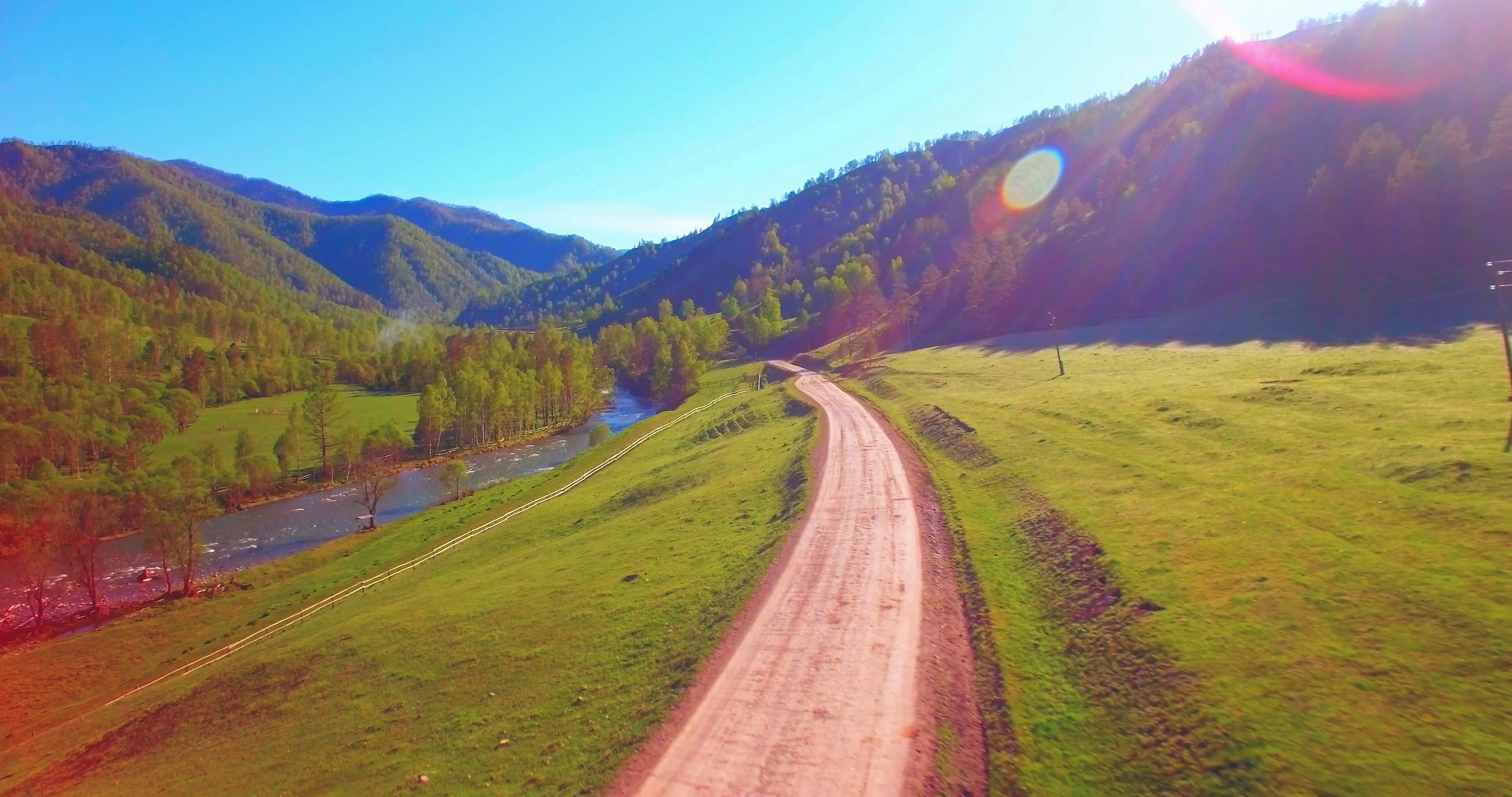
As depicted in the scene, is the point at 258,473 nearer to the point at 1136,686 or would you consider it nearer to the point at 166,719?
the point at 166,719

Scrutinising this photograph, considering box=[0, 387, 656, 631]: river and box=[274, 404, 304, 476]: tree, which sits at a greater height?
box=[274, 404, 304, 476]: tree

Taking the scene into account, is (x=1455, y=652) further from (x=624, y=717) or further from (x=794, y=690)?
(x=624, y=717)

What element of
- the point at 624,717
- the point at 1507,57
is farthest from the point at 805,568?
the point at 1507,57

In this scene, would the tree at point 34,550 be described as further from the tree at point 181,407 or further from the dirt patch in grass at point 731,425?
the tree at point 181,407

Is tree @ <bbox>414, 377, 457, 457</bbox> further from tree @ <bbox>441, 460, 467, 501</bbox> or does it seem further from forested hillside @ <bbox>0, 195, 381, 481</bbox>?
forested hillside @ <bbox>0, 195, 381, 481</bbox>

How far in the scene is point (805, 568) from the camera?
78.6 ft

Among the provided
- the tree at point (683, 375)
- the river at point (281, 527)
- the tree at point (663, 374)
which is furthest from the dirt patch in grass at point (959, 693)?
the tree at point (663, 374)

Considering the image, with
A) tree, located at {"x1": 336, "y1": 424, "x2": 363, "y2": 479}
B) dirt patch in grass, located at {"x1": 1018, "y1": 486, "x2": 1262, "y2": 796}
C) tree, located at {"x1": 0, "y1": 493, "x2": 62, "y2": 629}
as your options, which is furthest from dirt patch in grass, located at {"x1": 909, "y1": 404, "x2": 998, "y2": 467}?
tree, located at {"x1": 336, "y1": 424, "x2": 363, "y2": 479}

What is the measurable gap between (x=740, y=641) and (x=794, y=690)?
3.05 m

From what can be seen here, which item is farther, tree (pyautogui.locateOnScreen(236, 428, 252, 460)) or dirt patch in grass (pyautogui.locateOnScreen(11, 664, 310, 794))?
tree (pyautogui.locateOnScreen(236, 428, 252, 460))

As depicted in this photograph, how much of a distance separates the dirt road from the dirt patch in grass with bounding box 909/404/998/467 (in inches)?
367

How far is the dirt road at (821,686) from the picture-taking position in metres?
13.3

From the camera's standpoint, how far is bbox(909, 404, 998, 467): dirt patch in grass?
35531mm

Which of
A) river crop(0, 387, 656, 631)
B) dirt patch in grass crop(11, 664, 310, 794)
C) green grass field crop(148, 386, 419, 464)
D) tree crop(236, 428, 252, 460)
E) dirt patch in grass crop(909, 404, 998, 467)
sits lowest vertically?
dirt patch in grass crop(11, 664, 310, 794)
